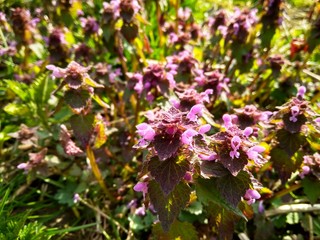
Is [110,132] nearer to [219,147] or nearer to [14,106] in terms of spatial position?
[14,106]

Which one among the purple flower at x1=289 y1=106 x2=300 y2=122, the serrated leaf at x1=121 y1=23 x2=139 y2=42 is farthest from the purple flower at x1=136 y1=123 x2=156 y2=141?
the serrated leaf at x1=121 y1=23 x2=139 y2=42

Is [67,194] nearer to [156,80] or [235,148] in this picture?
[156,80]

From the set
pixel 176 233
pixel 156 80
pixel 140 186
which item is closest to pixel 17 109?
pixel 156 80

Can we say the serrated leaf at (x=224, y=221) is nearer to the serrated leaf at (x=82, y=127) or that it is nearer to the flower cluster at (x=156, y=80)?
the serrated leaf at (x=82, y=127)

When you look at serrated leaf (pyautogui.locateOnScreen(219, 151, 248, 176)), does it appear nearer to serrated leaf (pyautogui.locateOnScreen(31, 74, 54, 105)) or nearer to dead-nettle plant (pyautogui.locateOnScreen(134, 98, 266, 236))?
dead-nettle plant (pyautogui.locateOnScreen(134, 98, 266, 236))

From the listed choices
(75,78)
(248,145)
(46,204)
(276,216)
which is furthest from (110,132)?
(248,145)

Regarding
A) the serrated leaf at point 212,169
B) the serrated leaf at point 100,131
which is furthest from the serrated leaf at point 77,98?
the serrated leaf at point 212,169
